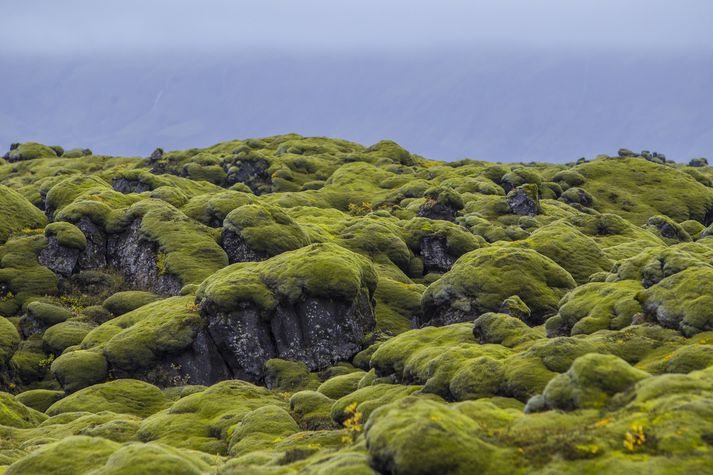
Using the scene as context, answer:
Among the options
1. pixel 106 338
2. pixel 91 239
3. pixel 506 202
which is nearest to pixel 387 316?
pixel 106 338

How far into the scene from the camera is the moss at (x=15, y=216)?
9100cm

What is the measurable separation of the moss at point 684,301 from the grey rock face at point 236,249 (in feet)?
148

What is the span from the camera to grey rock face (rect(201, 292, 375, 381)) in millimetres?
65312

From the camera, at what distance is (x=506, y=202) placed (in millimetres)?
119625

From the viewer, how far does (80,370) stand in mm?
63281

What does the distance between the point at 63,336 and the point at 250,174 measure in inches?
3313

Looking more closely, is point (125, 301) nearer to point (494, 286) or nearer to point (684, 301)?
point (494, 286)

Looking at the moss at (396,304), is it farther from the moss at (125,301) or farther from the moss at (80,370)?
the moss at (80,370)

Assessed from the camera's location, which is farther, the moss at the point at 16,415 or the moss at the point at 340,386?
the moss at the point at 340,386

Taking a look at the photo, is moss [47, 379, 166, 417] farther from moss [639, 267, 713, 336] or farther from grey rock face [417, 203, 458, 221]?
grey rock face [417, 203, 458, 221]

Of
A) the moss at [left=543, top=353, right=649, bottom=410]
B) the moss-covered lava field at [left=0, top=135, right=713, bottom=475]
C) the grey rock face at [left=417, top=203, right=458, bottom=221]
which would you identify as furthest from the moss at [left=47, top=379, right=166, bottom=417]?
the grey rock face at [left=417, top=203, right=458, bottom=221]

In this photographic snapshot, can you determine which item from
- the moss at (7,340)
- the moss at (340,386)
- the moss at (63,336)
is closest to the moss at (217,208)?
the moss at (63,336)

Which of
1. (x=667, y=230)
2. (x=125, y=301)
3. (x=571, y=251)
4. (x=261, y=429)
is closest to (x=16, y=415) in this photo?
(x=261, y=429)

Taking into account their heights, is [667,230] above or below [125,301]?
above
